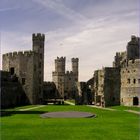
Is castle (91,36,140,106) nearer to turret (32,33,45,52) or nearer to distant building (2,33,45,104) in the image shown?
distant building (2,33,45,104)

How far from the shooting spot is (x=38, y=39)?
8181 centimetres

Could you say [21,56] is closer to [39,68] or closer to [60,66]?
[39,68]

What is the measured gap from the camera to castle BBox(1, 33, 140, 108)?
5809 cm

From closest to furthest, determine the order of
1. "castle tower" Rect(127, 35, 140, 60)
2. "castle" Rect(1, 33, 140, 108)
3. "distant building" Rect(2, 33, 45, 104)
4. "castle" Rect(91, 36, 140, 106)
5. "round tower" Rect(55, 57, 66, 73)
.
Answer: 1. "castle" Rect(91, 36, 140, 106)
2. "castle" Rect(1, 33, 140, 108)
3. "castle tower" Rect(127, 35, 140, 60)
4. "distant building" Rect(2, 33, 45, 104)
5. "round tower" Rect(55, 57, 66, 73)

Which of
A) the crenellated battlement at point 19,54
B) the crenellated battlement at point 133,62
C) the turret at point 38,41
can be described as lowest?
the crenellated battlement at point 133,62

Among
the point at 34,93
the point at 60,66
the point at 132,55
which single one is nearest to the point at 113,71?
the point at 132,55

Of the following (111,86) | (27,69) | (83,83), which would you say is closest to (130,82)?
(111,86)

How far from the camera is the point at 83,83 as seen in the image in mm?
79375

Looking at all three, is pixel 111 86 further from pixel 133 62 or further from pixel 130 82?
pixel 133 62

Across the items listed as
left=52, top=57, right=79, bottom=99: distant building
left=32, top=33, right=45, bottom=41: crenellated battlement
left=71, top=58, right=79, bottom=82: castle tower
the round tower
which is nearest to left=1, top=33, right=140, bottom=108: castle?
left=32, top=33, right=45, bottom=41: crenellated battlement

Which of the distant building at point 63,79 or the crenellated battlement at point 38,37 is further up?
the crenellated battlement at point 38,37

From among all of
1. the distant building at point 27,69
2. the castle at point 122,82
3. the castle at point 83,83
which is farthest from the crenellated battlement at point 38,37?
the castle at point 122,82

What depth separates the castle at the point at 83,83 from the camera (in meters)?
58.1

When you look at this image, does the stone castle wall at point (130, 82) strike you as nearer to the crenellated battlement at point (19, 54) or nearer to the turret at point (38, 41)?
the crenellated battlement at point (19, 54)
